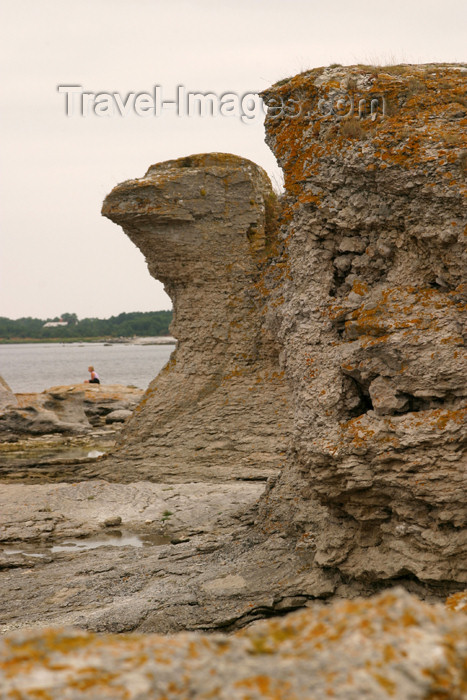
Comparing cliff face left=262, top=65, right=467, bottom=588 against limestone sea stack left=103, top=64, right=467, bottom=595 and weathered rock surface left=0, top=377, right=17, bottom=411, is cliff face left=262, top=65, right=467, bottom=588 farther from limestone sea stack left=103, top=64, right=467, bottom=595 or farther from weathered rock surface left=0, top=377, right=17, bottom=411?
weathered rock surface left=0, top=377, right=17, bottom=411

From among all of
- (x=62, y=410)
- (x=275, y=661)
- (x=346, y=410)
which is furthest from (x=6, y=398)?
(x=275, y=661)

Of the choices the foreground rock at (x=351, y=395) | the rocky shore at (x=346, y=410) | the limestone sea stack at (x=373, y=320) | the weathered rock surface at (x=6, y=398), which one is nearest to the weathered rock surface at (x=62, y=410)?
the weathered rock surface at (x=6, y=398)

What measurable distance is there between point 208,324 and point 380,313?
9.10 meters

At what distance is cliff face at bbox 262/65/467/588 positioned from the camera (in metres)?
7.10

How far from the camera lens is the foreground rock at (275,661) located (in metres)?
2.01

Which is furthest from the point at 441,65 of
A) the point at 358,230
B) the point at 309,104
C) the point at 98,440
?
the point at 98,440

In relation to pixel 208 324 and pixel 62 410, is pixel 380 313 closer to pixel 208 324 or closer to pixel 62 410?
pixel 208 324

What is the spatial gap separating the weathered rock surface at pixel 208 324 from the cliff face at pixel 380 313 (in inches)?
263

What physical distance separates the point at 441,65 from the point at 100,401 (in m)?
23.3

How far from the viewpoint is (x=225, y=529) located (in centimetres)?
1191

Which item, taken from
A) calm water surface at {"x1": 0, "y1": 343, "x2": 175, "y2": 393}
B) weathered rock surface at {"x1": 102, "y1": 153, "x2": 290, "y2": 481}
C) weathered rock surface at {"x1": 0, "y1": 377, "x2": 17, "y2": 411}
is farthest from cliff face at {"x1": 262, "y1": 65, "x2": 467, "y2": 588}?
calm water surface at {"x1": 0, "y1": 343, "x2": 175, "y2": 393}

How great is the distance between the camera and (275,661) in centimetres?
220

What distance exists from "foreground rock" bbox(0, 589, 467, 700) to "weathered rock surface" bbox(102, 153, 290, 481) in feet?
43.2

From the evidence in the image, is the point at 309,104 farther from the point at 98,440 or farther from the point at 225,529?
the point at 98,440
